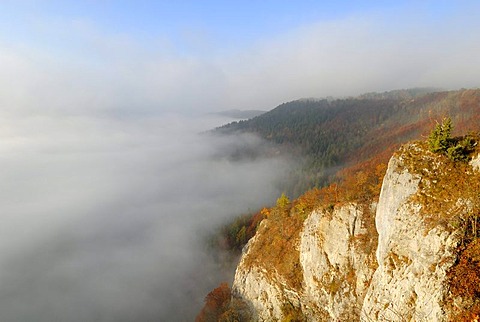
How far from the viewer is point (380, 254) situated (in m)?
31.3

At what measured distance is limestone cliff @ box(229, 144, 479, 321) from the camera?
24.4 meters

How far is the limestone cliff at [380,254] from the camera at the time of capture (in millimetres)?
24438

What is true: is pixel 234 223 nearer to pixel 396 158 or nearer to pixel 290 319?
pixel 290 319

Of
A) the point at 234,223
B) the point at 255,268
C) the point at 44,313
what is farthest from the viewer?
the point at 234,223

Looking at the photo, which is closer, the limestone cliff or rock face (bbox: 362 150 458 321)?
rock face (bbox: 362 150 458 321)

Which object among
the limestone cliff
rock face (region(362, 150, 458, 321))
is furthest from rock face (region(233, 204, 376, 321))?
rock face (region(362, 150, 458, 321))

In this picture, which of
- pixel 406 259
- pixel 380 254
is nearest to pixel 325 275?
pixel 380 254

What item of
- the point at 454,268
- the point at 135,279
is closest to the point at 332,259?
the point at 454,268

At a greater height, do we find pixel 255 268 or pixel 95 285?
pixel 255 268

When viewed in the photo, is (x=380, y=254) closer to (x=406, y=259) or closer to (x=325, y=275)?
(x=406, y=259)

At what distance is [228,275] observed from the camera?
120 meters

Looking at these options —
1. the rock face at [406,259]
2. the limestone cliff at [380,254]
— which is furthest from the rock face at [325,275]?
the rock face at [406,259]

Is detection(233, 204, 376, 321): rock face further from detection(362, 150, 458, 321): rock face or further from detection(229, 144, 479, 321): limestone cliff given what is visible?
detection(362, 150, 458, 321): rock face

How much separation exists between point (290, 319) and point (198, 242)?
127 meters
